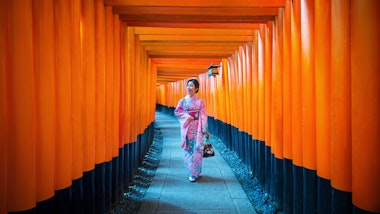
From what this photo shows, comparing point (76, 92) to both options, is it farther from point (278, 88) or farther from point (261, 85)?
point (261, 85)

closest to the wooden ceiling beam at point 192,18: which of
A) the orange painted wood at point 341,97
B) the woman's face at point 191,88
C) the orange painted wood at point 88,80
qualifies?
the orange painted wood at point 88,80

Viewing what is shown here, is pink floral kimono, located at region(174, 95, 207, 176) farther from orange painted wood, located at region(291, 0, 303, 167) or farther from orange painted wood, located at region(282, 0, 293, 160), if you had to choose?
orange painted wood, located at region(291, 0, 303, 167)

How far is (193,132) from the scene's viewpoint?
6.85m

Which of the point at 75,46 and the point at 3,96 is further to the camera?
the point at 75,46

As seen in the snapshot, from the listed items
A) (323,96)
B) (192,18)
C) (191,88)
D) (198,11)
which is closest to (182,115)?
(191,88)

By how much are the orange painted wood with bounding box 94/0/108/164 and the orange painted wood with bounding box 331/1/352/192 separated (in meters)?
2.75

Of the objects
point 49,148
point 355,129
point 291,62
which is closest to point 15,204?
point 49,148

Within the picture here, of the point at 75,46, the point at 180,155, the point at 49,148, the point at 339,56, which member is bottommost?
the point at 180,155

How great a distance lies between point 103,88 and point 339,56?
9.33 feet

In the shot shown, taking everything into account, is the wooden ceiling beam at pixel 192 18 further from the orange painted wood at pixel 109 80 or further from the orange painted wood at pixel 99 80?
the orange painted wood at pixel 99 80

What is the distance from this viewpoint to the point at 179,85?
2394 centimetres

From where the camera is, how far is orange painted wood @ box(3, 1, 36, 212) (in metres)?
2.09

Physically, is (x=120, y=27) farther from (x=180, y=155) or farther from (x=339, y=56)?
(x=180, y=155)

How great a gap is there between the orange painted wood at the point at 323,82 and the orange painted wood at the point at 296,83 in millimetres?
668
